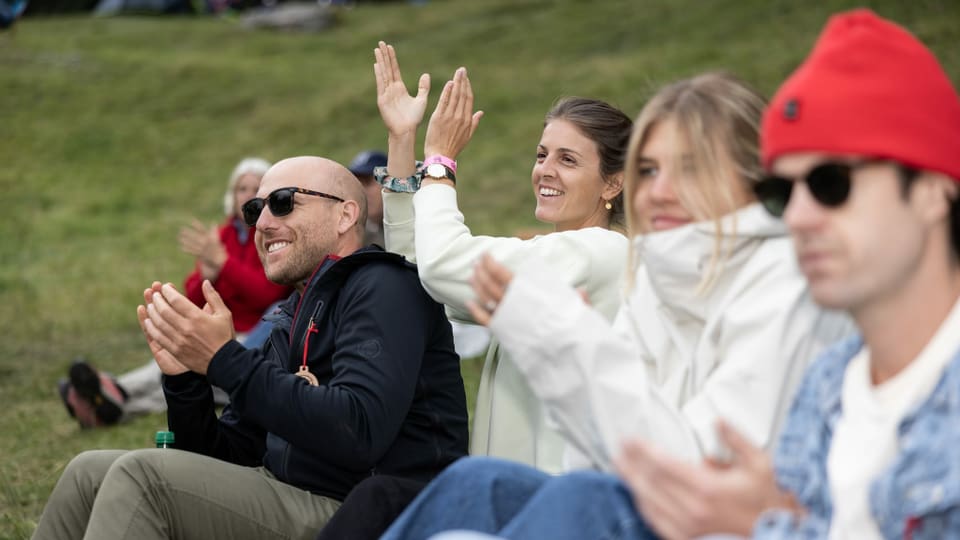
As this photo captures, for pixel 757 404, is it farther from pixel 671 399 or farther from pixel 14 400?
pixel 14 400

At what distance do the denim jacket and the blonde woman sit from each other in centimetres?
26

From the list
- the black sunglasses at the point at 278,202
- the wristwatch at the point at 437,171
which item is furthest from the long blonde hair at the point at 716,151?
the black sunglasses at the point at 278,202

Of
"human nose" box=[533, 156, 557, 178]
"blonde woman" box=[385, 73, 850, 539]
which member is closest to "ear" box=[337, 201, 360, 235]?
"human nose" box=[533, 156, 557, 178]

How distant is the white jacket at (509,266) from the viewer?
3.38 m

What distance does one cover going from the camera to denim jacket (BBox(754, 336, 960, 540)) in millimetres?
1883

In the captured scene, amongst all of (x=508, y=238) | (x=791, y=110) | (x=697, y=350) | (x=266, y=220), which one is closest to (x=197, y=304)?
(x=266, y=220)

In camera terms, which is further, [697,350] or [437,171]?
[437,171]

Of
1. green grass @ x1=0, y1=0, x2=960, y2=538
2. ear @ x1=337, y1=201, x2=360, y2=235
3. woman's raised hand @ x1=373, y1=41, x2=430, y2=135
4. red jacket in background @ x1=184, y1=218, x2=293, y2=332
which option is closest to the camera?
woman's raised hand @ x1=373, y1=41, x2=430, y2=135

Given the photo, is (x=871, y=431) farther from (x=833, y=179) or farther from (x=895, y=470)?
(x=833, y=179)

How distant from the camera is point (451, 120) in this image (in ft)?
12.2

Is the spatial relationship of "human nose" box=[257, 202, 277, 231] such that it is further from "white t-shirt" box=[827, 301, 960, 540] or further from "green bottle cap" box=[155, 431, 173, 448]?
"white t-shirt" box=[827, 301, 960, 540]

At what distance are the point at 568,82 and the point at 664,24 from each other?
352cm

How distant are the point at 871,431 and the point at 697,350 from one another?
67 cm

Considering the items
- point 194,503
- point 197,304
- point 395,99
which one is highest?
point 395,99
